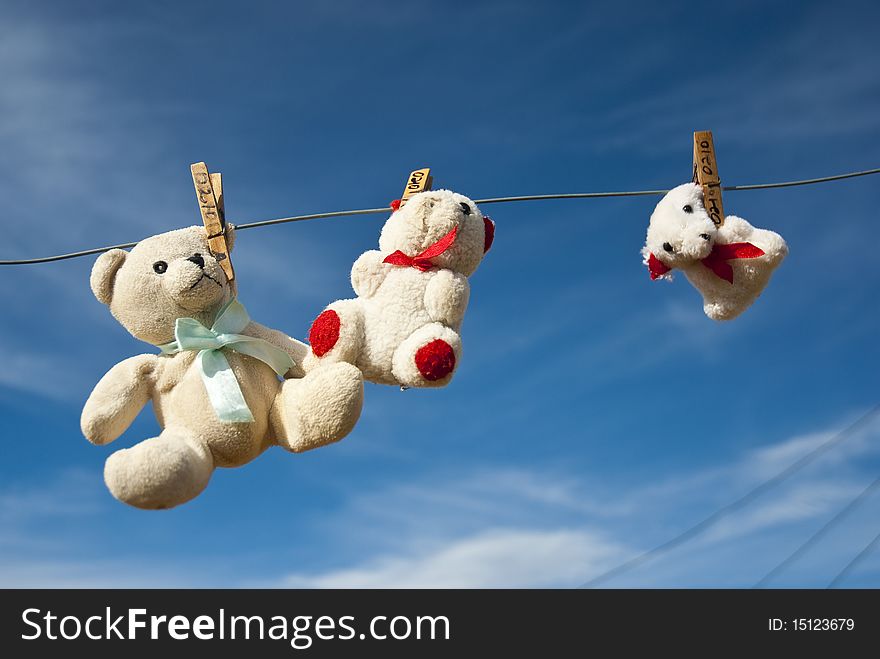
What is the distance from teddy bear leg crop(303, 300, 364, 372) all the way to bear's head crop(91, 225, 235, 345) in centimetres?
32

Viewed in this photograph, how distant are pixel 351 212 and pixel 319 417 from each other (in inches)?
25.4

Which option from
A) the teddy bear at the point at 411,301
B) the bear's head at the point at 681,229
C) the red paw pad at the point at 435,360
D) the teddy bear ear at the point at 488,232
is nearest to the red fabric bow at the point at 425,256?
A: the teddy bear at the point at 411,301

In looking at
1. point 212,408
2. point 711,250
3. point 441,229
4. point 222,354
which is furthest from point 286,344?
point 711,250

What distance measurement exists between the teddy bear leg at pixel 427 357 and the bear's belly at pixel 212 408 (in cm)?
36

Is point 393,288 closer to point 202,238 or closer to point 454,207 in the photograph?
point 454,207

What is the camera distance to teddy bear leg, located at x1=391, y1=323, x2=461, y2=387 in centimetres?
235

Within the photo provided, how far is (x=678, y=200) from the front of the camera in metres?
2.80

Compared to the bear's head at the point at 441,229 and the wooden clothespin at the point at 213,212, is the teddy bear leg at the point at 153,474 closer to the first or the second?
the wooden clothespin at the point at 213,212

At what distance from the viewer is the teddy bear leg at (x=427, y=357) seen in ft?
7.71

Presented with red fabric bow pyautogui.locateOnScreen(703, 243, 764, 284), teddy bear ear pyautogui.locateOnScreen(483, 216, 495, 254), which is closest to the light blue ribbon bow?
teddy bear ear pyautogui.locateOnScreen(483, 216, 495, 254)

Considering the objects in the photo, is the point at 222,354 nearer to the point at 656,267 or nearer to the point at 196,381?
the point at 196,381

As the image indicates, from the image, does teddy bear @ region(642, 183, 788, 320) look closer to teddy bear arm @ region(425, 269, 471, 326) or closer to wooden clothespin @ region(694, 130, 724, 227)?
wooden clothespin @ region(694, 130, 724, 227)

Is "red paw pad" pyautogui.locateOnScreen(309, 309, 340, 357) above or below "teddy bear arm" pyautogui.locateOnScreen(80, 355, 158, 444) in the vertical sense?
above

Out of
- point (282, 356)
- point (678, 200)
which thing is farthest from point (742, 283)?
point (282, 356)
